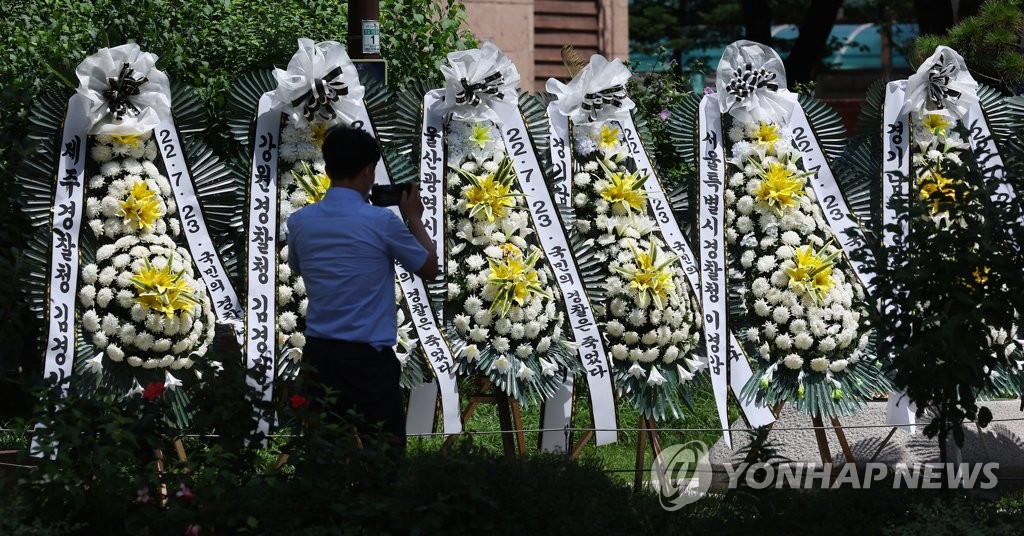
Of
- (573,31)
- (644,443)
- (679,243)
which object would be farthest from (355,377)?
(573,31)

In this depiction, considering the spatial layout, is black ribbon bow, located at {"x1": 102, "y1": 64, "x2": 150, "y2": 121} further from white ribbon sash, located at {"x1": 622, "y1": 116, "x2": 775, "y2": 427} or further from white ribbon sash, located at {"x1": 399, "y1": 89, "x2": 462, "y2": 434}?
white ribbon sash, located at {"x1": 622, "y1": 116, "x2": 775, "y2": 427}

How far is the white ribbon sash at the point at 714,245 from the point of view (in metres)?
6.02

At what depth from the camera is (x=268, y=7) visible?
725 cm

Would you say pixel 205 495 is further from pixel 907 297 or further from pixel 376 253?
pixel 907 297

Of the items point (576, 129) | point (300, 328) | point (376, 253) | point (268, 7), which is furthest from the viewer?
point (268, 7)

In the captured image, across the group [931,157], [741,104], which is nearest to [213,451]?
[741,104]

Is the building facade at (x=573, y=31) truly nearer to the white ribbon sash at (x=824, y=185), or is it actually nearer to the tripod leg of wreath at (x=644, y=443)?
the white ribbon sash at (x=824, y=185)

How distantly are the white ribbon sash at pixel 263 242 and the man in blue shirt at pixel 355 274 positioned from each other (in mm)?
1271

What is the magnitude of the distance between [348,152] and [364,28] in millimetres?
1891

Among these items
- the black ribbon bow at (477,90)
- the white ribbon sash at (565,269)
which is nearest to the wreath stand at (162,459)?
the white ribbon sash at (565,269)

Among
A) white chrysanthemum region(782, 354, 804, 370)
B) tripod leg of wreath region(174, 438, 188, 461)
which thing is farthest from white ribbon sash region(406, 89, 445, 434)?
white chrysanthemum region(782, 354, 804, 370)

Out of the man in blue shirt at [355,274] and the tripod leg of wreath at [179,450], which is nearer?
the man in blue shirt at [355,274]

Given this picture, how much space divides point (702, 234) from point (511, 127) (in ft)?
3.37

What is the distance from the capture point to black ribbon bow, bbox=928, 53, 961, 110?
20.4 feet
